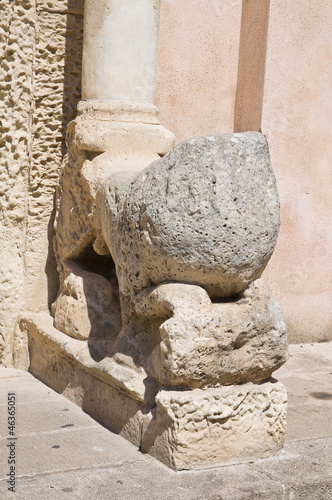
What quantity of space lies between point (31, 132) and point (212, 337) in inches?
79.5

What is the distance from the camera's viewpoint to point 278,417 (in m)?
3.04

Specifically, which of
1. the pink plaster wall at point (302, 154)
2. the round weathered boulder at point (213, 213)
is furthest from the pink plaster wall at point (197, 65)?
the round weathered boulder at point (213, 213)

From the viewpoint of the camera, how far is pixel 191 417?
284cm

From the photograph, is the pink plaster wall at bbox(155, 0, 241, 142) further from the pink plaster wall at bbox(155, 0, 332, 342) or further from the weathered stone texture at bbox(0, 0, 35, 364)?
the weathered stone texture at bbox(0, 0, 35, 364)

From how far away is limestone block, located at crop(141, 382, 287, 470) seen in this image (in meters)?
2.84

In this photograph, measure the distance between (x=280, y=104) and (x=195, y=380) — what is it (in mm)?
2625

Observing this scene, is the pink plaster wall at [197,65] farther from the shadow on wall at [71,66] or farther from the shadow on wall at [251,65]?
the shadow on wall at [71,66]

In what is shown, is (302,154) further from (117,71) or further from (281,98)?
(117,71)

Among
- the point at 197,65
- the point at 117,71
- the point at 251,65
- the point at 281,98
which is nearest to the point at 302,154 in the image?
the point at 281,98

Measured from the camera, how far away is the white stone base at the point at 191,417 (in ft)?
9.32

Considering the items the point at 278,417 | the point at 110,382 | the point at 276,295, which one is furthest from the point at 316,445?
the point at 276,295

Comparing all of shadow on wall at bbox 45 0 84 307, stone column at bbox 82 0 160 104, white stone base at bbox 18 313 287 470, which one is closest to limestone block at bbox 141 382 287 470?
white stone base at bbox 18 313 287 470

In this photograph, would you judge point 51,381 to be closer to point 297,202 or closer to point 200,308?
point 200,308

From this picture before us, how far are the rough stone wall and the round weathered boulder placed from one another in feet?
4.79
